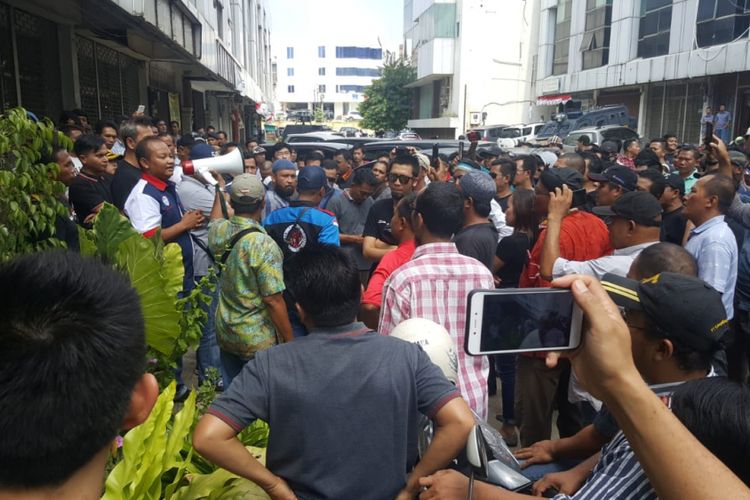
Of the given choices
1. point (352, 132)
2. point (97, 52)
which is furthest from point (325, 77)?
point (97, 52)

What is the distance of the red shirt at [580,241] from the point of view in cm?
376

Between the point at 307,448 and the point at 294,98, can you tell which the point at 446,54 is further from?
the point at 294,98

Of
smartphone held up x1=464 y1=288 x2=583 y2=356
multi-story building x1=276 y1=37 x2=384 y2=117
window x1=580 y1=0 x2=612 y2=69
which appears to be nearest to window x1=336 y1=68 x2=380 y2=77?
multi-story building x1=276 y1=37 x2=384 y2=117

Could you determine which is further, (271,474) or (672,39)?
(672,39)

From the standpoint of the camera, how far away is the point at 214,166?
5.05 m

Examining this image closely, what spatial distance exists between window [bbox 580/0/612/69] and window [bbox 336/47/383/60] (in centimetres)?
6790

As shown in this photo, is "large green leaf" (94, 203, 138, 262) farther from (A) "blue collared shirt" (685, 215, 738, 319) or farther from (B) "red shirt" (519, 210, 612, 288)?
(A) "blue collared shirt" (685, 215, 738, 319)

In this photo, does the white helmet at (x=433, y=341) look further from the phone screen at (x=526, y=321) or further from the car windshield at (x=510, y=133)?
the car windshield at (x=510, y=133)

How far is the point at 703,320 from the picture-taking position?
175 centimetres

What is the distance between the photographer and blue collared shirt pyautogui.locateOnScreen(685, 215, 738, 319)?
374 cm

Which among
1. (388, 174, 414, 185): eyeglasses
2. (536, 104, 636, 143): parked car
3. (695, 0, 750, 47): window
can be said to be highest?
(695, 0, 750, 47): window

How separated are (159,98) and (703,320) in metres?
15.1

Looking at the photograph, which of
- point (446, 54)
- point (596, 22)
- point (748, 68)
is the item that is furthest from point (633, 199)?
point (446, 54)

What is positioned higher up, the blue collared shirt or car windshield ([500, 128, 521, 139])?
car windshield ([500, 128, 521, 139])
